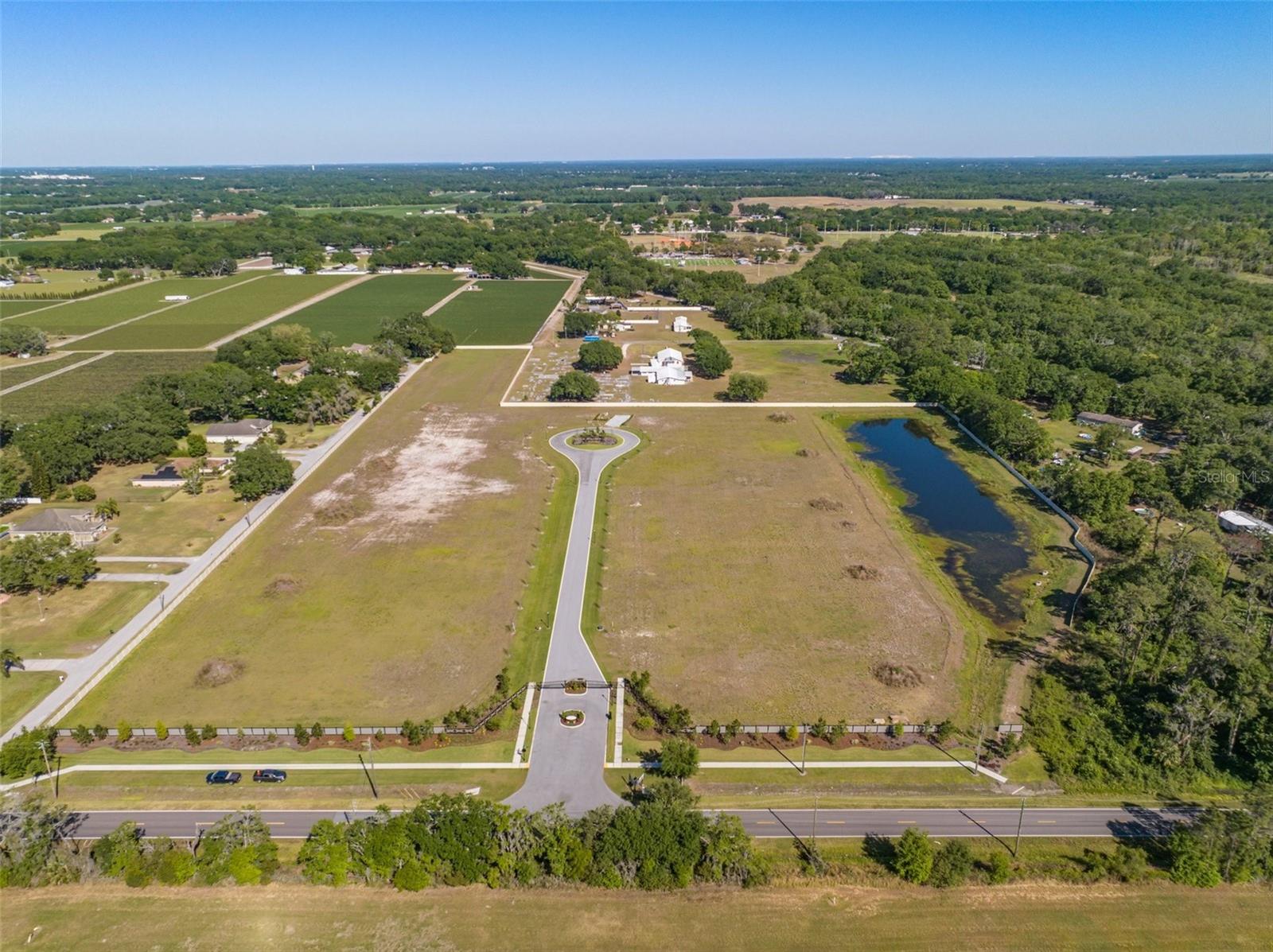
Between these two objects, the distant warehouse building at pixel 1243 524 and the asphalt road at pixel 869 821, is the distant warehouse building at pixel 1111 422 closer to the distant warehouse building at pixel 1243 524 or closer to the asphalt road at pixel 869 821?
the distant warehouse building at pixel 1243 524

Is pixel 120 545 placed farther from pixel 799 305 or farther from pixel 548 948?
Result: pixel 799 305

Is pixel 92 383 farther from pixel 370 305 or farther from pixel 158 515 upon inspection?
pixel 370 305

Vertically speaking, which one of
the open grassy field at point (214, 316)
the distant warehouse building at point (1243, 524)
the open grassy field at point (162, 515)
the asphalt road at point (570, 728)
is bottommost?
the asphalt road at point (570, 728)

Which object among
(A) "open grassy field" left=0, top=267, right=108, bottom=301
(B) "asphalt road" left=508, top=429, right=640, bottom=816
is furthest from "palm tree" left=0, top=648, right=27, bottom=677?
(A) "open grassy field" left=0, top=267, right=108, bottom=301

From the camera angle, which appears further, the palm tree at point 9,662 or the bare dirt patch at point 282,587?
the bare dirt patch at point 282,587

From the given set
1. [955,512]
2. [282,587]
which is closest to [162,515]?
[282,587]

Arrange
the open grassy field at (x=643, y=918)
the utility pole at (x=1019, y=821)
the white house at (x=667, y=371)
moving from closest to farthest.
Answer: the open grassy field at (x=643, y=918), the utility pole at (x=1019, y=821), the white house at (x=667, y=371)

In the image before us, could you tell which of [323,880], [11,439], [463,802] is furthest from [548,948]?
[11,439]

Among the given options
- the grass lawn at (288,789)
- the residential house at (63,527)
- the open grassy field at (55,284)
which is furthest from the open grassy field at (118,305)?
the grass lawn at (288,789)
